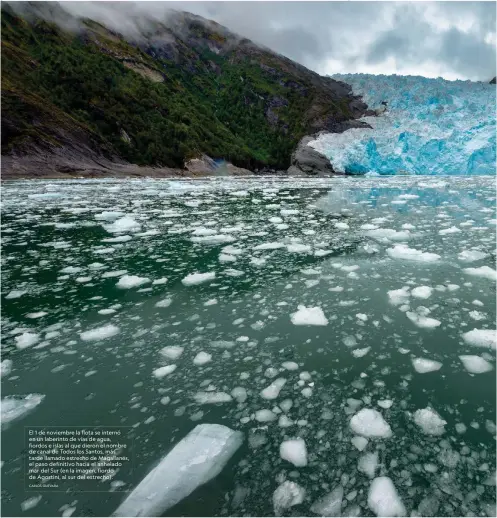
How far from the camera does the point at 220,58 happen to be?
340 ft

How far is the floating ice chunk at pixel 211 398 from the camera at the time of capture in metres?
2.04

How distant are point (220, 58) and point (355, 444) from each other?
121 m

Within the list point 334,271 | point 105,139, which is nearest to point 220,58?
point 105,139

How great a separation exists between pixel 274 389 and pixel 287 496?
0.70 meters

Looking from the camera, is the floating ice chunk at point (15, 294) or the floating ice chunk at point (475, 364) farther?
the floating ice chunk at point (15, 294)

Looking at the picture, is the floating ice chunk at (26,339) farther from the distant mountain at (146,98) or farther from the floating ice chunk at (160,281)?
the distant mountain at (146,98)

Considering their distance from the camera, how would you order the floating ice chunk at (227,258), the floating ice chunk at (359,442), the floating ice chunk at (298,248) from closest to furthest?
1. the floating ice chunk at (359,442)
2. the floating ice chunk at (227,258)
3. the floating ice chunk at (298,248)

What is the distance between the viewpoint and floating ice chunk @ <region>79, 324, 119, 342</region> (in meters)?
2.80

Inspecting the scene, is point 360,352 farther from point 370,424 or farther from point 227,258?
point 227,258

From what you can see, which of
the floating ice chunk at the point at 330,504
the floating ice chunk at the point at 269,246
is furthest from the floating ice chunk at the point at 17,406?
the floating ice chunk at the point at 269,246

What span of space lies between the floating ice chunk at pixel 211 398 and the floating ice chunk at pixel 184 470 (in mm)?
222

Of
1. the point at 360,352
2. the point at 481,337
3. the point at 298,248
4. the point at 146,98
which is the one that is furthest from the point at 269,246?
the point at 146,98

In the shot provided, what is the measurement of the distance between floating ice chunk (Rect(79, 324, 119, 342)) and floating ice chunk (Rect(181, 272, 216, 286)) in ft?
3.72

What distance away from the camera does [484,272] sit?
3.92 m
